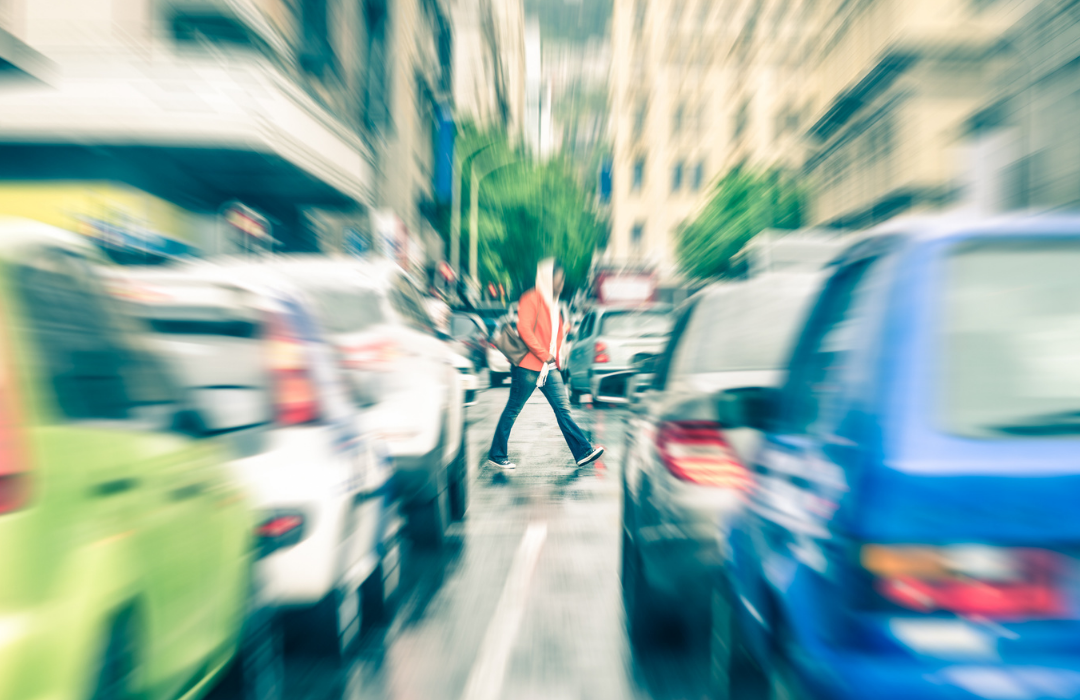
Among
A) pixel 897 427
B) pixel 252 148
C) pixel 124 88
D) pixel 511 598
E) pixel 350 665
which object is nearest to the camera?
pixel 897 427

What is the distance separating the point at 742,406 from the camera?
4.10 m

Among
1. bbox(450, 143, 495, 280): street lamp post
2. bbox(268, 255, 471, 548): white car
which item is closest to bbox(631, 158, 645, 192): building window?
bbox(450, 143, 495, 280): street lamp post

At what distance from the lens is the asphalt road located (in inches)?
151

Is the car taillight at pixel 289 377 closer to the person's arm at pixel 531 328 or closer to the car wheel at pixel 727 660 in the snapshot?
the car wheel at pixel 727 660

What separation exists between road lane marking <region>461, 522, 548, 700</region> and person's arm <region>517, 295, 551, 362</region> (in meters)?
3.22

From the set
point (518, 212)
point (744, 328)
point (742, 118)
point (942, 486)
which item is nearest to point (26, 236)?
point (942, 486)

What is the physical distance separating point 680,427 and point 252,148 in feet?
48.7

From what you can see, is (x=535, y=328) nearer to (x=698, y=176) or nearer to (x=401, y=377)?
(x=401, y=377)

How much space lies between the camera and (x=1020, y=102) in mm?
18031

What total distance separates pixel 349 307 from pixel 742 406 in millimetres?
3686

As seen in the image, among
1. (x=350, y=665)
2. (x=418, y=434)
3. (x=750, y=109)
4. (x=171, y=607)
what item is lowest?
(x=350, y=665)

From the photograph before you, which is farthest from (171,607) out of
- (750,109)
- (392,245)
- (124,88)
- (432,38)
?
(750,109)

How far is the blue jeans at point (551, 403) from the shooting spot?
31.2 feet

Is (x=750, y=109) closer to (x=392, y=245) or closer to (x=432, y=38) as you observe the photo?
(x=432, y=38)
